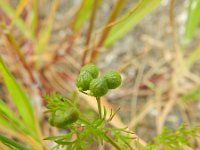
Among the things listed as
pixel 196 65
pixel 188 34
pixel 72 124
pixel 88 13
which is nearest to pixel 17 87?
pixel 72 124

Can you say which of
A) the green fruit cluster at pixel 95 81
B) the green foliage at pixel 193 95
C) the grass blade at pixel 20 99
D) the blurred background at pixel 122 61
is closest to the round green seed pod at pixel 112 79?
the green fruit cluster at pixel 95 81

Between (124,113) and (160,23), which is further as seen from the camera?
(160,23)

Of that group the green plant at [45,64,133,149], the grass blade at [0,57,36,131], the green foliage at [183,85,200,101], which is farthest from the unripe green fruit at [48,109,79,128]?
the green foliage at [183,85,200,101]

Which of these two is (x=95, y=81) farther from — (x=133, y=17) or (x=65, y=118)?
(x=133, y=17)

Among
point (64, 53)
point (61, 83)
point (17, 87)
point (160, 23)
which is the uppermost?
point (160, 23)

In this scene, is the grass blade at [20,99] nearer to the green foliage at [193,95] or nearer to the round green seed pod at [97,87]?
the round green seed pod at [97,87]

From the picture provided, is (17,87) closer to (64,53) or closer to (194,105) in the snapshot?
(64,53)

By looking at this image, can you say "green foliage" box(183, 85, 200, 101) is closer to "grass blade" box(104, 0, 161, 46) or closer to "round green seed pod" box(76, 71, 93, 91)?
"grass blade" box(104, 0, 161, 46)

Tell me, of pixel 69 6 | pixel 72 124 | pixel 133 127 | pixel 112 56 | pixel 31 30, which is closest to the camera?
pixel 72 124
